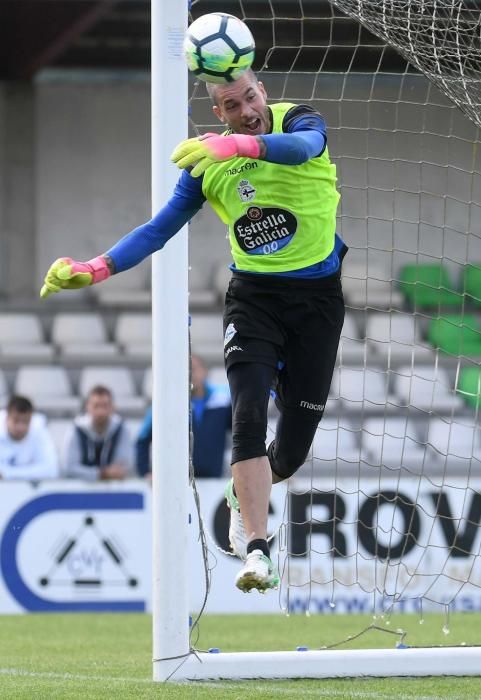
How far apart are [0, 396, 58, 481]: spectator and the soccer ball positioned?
6.60 metres

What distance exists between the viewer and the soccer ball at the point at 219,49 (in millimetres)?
4969

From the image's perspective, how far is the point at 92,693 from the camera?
17.4 feet

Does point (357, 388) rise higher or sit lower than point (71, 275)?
lower

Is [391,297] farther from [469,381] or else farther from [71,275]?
[469,381]

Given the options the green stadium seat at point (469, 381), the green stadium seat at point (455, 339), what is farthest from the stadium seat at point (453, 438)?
the green stadium seat at point (455, 339)

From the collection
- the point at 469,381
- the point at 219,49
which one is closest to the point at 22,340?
the point at 469,381

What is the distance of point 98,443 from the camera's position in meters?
11.6

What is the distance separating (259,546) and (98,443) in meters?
6.58

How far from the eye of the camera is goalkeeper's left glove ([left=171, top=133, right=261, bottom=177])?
183 inches

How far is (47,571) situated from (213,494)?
1.47 m

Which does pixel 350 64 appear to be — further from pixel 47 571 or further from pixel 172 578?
pixel 47 571

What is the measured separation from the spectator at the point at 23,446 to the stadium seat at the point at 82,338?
198 inches

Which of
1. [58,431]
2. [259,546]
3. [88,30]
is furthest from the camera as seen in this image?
[88,30]

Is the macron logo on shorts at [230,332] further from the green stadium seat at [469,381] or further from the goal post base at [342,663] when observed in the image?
the green stadium seat at [469,381]
